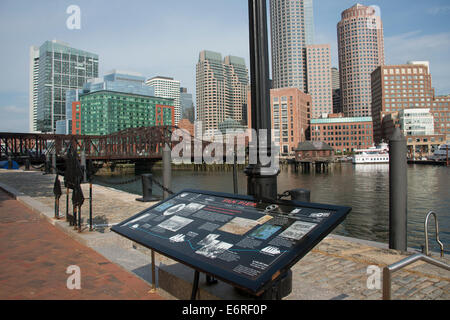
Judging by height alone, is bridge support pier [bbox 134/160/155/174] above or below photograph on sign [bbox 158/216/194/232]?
below

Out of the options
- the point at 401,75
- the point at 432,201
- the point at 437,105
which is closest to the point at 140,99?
the point at 401,75

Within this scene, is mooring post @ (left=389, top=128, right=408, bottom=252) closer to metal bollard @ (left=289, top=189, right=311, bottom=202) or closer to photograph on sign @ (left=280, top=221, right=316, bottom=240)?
metal bollard @ (left=289, top=189, right=311, bottom=202)

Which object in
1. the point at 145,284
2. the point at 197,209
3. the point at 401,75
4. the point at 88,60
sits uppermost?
the point at 88,60

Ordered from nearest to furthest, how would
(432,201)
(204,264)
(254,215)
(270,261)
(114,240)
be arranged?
(270,261)
(204,264)
(254,215)
(114,240)
(432,201)

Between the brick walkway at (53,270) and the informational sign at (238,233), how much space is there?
34.6 inches

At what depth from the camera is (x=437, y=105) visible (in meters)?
143

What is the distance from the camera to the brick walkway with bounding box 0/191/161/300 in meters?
4.54

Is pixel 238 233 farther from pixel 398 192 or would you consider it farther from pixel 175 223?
pixel 398 192

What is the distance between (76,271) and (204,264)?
3.14 m

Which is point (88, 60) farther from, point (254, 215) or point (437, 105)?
point (254, 215)

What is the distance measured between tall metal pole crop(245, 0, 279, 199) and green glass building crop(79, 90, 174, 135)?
138 m

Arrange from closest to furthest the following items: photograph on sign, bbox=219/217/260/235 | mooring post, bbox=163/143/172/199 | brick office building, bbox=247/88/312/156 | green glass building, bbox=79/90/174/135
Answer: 1. photograph on sign, bbox=219/217/260/235
2. mooring post, bbox=163/143/172/199
3. brick office building, bbox=247/88/312/156
4. green glass building, bbox=79/90/174/135

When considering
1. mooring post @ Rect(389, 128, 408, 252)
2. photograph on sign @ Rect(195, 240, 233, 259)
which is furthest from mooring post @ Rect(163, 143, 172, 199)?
photograph on sign @ Rect(195, 240, 233, 259)

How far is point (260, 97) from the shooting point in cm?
473
